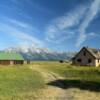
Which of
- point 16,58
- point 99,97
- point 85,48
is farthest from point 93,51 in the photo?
point 99,97

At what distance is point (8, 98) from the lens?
24.8m

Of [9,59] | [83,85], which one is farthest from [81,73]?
[9,59]

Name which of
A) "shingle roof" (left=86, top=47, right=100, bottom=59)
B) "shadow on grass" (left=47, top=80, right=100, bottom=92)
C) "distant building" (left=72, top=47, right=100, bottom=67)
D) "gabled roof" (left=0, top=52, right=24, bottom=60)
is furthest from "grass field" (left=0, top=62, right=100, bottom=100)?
"gabled roof" (left=0, top=52, right=24, bottom=60)

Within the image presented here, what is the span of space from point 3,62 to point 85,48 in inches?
1552

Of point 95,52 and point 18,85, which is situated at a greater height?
point 95,52

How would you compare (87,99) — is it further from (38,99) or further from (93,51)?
(93,51)

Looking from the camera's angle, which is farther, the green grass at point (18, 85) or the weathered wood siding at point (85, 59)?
the weathered wood siding at point (85, 59)

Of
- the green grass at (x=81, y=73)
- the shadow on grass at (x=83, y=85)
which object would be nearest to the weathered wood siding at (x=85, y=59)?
the green grass at (x=81, y=73)

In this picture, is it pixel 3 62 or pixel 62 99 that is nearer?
pixel 62 99

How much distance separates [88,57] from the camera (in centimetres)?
9650

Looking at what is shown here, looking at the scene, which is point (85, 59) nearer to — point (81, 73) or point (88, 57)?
point (88, 57)

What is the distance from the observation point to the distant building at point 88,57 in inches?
3740

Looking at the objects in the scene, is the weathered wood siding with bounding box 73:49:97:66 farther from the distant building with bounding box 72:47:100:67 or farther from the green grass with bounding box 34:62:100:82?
the green grass with bounding box 34:62:100:82

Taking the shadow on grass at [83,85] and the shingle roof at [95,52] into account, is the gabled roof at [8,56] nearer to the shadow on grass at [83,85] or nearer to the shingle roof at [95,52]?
the shingle roof at [95,52]
